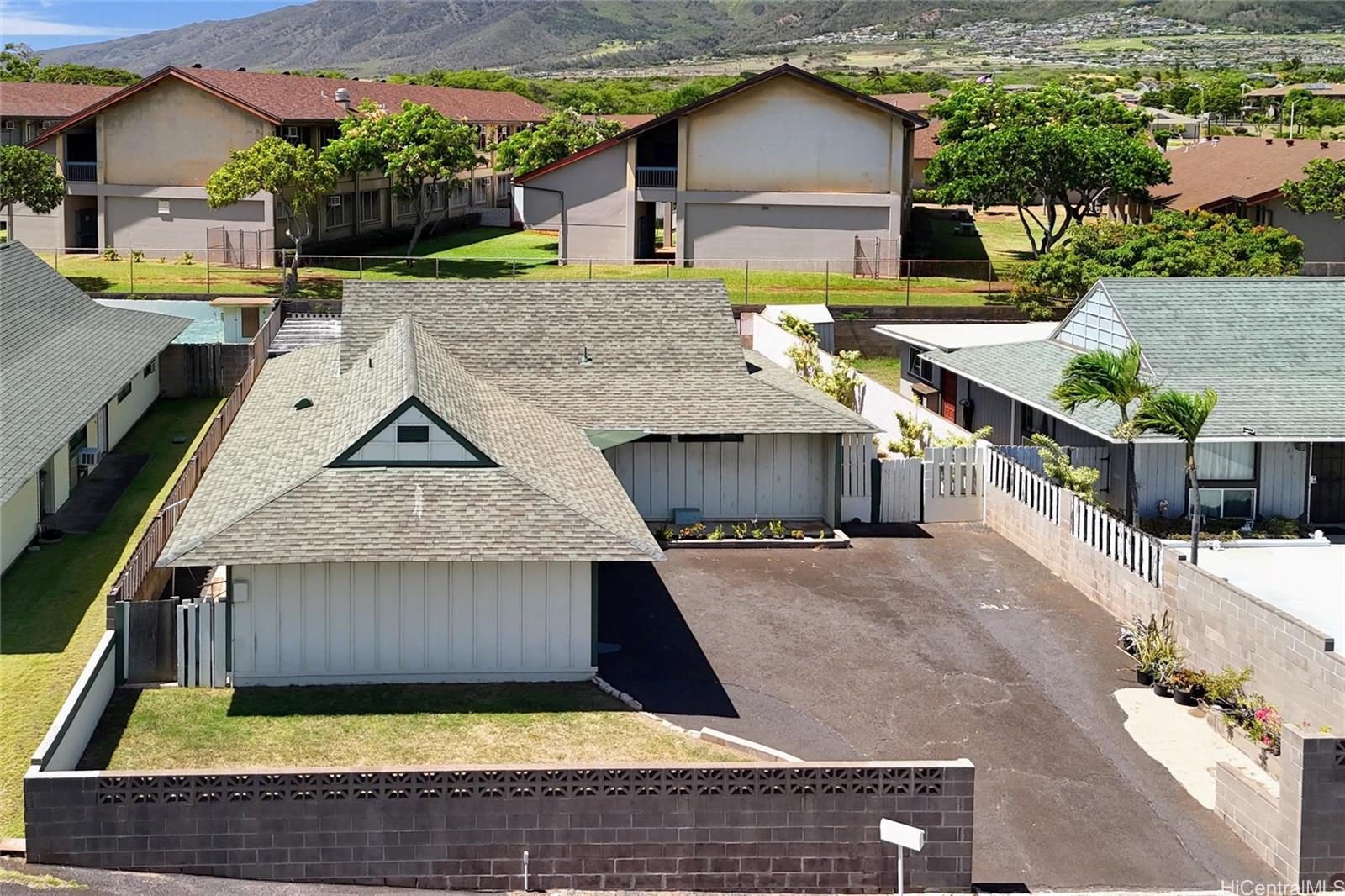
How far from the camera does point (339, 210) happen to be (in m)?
65.6

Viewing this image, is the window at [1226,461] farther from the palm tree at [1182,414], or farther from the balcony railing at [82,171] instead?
the balcony railing at [82,171]

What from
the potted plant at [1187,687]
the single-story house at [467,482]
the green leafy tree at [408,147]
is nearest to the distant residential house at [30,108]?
the green leafy tree at [408,147]

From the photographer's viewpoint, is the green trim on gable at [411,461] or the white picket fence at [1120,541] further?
the white picket fence at [1120,541]

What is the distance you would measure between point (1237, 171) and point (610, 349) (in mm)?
46044

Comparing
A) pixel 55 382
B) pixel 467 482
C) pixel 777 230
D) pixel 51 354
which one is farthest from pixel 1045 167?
pixel 467 482

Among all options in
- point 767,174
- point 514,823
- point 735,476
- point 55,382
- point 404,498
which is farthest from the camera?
point 767,174

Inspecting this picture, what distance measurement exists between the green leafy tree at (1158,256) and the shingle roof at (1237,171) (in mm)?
10742

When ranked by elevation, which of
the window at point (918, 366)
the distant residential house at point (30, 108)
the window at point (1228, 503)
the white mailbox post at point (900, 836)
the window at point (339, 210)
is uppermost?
the distant residential house at point (30, 108)

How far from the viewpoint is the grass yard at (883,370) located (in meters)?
45.1

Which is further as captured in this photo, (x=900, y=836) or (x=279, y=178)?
(x=279, y=178)

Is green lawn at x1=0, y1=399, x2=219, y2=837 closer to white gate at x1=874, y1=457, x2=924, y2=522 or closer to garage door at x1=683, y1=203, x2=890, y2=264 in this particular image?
white gate at x1=874, y1=457, x2=924, y2=522

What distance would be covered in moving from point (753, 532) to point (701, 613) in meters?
4.58

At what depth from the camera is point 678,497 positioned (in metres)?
29.4

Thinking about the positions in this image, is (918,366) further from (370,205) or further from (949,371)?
(370,205)
